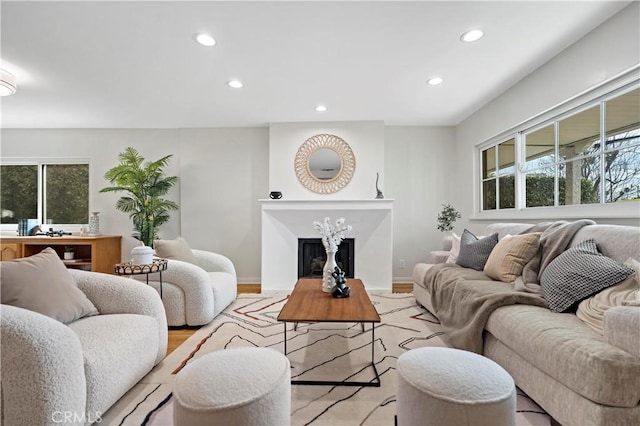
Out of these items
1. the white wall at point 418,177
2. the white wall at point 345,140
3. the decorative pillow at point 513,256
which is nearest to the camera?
the decorative pillow at point 513,256

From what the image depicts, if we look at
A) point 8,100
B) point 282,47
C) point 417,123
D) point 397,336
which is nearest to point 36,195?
point 8,100

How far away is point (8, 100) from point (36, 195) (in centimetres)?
176

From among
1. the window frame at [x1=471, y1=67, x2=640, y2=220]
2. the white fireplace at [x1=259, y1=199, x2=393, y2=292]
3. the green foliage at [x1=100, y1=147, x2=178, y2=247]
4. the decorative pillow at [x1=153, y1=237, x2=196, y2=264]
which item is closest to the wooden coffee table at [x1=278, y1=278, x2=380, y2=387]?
the decorative pillow at [x1=153, y1=237, x2=196, y2=264]

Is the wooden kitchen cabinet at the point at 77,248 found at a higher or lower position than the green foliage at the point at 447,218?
lower

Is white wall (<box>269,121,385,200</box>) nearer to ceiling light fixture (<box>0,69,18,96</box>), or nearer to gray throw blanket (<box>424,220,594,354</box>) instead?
gray throw blanket (<box>424,220,594,354</box>)

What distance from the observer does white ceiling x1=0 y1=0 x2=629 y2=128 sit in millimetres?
2027

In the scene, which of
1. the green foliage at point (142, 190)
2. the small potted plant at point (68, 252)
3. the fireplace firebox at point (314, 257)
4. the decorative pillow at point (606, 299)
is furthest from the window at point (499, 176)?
the small potted plant at point (68, 252)

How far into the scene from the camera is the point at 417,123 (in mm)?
4516

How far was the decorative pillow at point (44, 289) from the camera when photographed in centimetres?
143

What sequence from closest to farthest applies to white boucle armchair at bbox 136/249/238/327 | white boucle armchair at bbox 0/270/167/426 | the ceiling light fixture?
1. white boucle armchair at bbox 0/270/167/426
2. white boucle armchair at bbox 136/249/238/327
3. the ceiling light fixture

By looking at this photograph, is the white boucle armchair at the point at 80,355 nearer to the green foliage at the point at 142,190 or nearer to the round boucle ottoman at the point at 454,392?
the round boucle ottoman at the point at 454,392

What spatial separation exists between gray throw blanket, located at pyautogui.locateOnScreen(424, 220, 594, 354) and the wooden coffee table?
0.64 meters

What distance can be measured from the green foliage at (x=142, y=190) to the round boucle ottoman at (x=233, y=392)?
3540 millimetres

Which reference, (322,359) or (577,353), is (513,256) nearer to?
(577,353)
